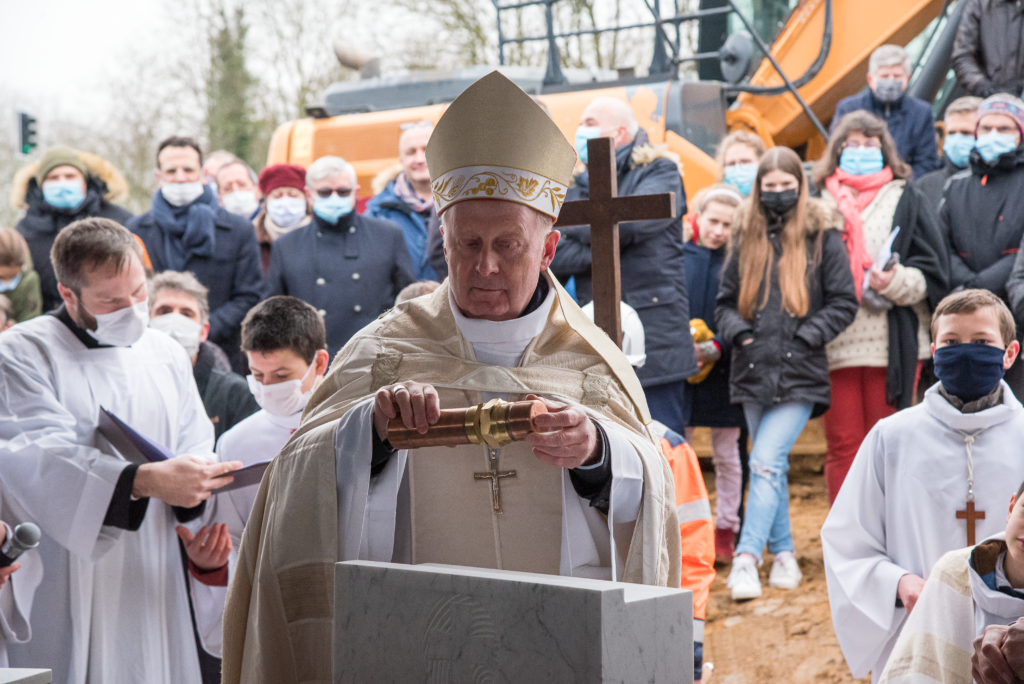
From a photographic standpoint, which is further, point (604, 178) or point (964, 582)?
point (604, 178)

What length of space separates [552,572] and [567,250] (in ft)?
10.5

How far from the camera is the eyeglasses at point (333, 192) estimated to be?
6297 millimetres

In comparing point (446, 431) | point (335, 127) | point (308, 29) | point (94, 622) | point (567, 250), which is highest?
point (308, 29)

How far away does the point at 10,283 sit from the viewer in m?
6.43

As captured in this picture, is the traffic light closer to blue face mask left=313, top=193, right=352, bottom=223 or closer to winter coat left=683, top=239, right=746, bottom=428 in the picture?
blue face mask left=313, top=193, right=352, bottom=223

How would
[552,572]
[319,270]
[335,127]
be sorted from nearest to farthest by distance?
[552,572]
[319,270]
[335,127]

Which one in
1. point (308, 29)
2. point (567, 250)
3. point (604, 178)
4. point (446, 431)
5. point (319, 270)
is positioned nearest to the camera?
point (446, 431)

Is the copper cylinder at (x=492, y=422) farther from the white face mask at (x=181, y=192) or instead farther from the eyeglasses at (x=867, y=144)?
the white face mask at (x=181, y=192)

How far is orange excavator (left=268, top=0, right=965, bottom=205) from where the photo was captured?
9734 mm

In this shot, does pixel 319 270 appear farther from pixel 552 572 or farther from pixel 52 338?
pixel 552 572

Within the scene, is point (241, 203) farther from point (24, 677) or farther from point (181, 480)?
point (24, 677)

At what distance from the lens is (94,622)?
3670 mm

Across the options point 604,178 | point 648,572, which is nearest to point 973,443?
point 604,178

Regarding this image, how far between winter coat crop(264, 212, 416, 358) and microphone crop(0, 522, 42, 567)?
3.07 metres
